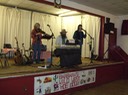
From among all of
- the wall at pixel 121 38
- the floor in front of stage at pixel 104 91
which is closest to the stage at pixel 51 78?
the floor in front of stage at pixel 104 91

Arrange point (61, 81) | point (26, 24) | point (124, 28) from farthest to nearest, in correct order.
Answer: point (26, 24) < point (124, 28) < point (61, 81)

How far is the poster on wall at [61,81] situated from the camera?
3752 mm

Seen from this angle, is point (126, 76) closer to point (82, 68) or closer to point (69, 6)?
point (82, 68)

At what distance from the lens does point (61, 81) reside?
13.8 feet

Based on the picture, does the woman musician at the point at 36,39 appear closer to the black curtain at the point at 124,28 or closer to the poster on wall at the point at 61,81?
the poster on wall at the point at 61,81

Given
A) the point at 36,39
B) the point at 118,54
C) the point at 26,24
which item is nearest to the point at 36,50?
the point at 36,39

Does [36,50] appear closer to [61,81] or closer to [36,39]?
[36,39]

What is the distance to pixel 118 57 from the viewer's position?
6895 mm

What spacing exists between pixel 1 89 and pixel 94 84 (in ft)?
9.90

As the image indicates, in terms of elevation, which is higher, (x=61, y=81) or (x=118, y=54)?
(x=118, y=54)

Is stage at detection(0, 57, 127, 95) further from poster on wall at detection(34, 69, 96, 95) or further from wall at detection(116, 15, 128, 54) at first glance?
wall at detection(116, 15, 128, 54)

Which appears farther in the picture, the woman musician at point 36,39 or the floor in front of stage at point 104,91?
the woman musician at point 36,39

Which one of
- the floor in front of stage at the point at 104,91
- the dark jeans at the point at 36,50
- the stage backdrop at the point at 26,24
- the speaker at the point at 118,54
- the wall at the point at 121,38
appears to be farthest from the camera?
the wall at the point at 121,38

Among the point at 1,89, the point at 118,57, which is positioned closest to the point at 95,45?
the point at 118,57
